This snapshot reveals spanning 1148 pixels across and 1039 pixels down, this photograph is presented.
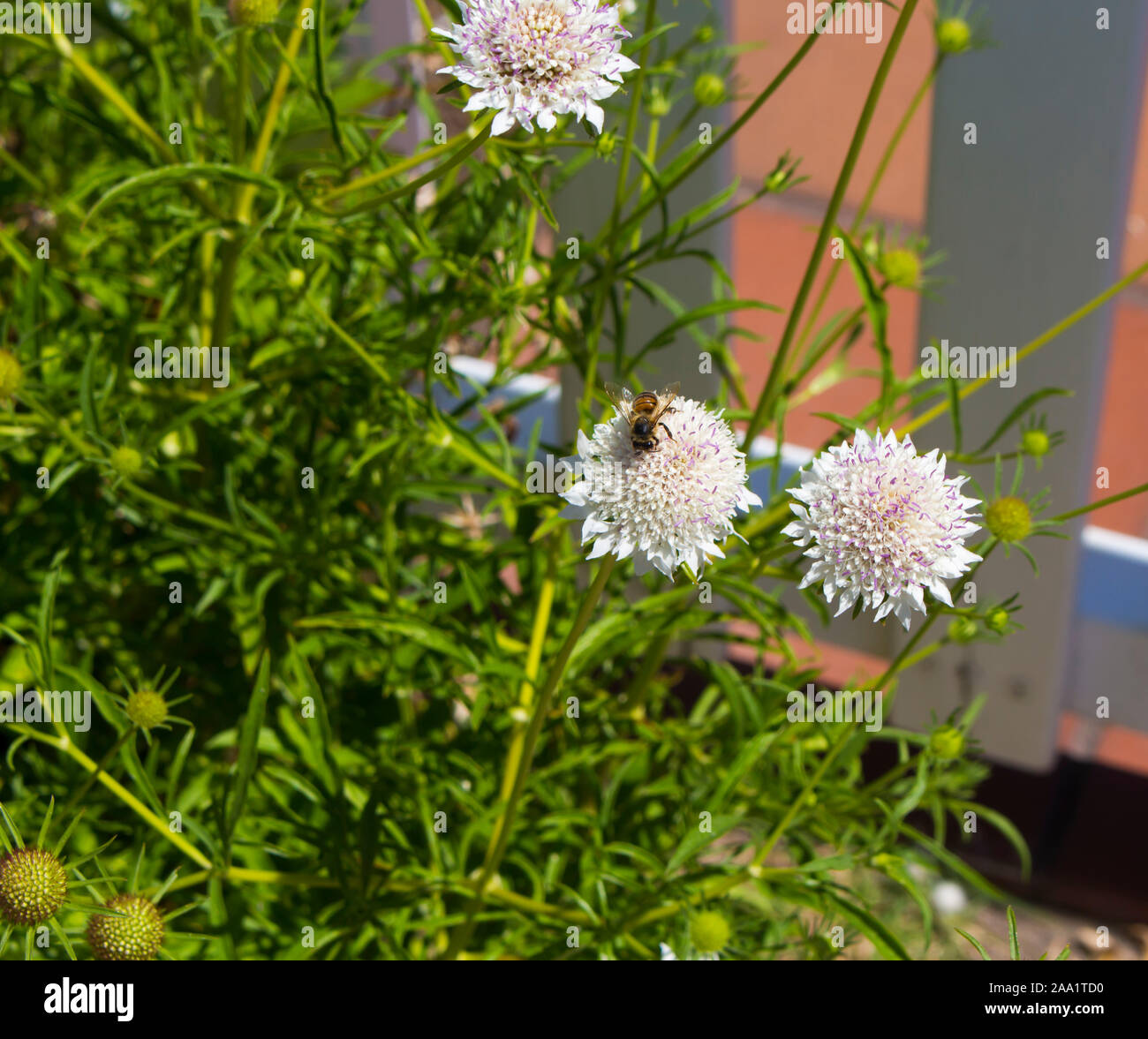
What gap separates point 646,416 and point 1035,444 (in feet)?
1.45

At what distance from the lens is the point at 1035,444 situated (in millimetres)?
1047

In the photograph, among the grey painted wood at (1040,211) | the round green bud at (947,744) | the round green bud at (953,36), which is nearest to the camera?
the round green bud at (947,744)

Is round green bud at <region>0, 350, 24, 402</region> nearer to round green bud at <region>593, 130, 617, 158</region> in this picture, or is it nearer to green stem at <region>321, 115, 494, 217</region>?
green stem at <region>321, 115, 494, 217</region>

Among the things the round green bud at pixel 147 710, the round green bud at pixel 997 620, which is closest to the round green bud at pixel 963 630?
the round green bud at pixel 997 620

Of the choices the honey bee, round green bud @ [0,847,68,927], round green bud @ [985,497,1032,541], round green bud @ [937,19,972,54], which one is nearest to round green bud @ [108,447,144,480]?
round green bud @ [0,847,68,927]

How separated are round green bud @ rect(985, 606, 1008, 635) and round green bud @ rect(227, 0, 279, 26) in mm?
699

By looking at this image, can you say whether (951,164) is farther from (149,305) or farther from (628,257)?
(149,305)

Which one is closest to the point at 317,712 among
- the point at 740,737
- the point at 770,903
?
the point at 740,737

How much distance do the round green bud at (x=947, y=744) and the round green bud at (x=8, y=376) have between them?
776 millimetres

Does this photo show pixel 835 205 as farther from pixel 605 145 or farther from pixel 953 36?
pixel 953 36

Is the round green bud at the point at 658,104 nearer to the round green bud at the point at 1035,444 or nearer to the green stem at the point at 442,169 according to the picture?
the green stem at the point at 442,169

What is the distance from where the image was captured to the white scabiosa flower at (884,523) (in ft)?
2.52

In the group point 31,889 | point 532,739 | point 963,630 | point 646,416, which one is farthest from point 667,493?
point 31,889
